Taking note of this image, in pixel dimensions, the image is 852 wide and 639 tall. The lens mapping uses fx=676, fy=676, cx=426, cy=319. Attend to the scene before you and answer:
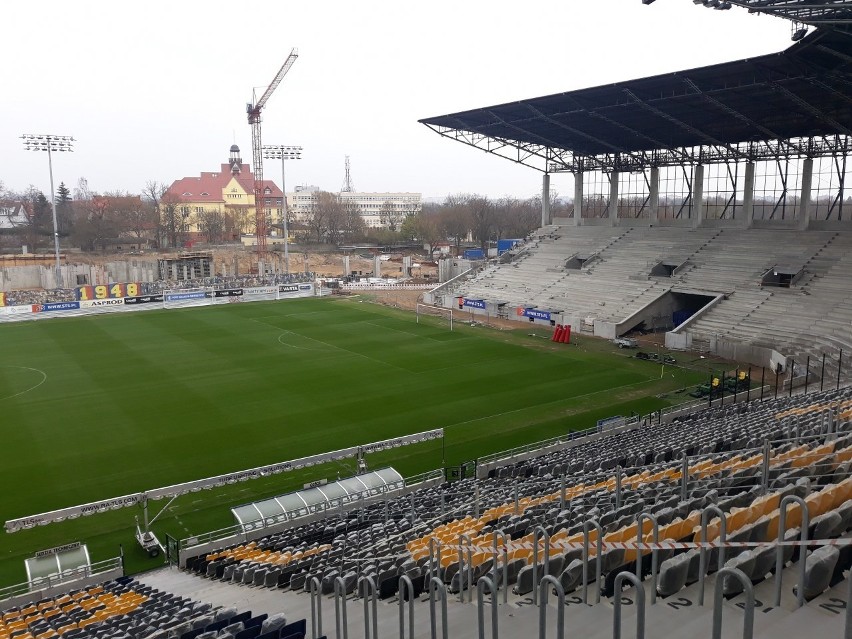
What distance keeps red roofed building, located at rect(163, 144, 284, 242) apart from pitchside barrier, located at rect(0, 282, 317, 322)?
49.3 m

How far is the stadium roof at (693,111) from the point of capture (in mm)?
38312

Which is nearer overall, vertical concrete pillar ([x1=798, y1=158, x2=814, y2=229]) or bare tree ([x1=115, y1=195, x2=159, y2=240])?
vertical concrete pillar ([x1=798, y1=158, x2=814, y2=229])

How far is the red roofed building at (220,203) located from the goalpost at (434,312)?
2556 inches

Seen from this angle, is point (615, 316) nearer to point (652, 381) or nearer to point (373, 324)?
point (652, 381)

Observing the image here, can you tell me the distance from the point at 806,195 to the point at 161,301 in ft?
190

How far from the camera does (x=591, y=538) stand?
9484mm

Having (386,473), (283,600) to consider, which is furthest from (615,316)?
(283,600)

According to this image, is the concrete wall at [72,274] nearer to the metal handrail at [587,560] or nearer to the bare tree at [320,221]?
the bare tree at [320,221]

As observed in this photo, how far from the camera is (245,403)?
32.2m

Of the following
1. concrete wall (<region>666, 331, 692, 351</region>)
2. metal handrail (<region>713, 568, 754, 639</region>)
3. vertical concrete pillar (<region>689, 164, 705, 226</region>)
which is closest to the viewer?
metal handrail (<region>713, 568, 754, 639</region>)

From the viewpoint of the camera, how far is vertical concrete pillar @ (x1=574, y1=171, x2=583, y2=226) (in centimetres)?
7025

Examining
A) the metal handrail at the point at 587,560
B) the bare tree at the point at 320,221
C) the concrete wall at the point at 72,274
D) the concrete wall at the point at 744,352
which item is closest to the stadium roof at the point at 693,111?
the concrete wall at the point at 744,352

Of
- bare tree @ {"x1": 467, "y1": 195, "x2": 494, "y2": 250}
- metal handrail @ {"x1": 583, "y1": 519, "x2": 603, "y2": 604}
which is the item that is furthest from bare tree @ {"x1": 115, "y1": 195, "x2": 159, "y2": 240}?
metal handrail @ {"x1": 583, "y1": 519, "x2": 603, "y2": 604}

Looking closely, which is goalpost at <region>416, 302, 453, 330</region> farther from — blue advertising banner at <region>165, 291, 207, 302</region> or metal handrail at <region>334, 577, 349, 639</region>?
metal handrail at <region>334, 577, 349, 639</region>
